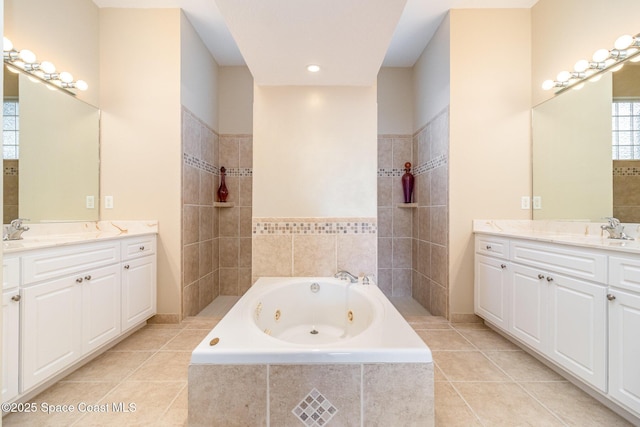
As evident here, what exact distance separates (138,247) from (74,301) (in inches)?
26.6

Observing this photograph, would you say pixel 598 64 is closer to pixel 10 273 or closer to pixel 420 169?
pixel 420 169

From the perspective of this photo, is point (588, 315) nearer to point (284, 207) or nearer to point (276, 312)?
point (276, 312)

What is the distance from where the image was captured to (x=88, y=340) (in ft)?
6.30

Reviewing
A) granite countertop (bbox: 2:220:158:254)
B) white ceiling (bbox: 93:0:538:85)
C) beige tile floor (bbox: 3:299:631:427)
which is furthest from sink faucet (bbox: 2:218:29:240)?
white ceiling (bbox: 93:0:538:85)

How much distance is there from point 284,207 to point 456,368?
5.74 feet

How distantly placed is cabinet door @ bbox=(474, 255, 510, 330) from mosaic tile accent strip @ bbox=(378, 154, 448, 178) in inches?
37.4

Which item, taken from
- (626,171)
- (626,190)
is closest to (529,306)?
(626,190)

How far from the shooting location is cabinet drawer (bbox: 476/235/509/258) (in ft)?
7.68

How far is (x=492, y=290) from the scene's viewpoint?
2.46 meters

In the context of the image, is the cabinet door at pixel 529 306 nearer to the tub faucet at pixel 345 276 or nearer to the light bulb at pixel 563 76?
the tub faucet at pixel 345 276

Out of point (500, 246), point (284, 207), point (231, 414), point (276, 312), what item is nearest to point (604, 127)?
point (500, 246)

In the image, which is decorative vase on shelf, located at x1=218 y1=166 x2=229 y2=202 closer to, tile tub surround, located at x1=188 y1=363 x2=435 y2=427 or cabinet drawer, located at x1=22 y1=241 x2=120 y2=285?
cabinet drawer, located at x1=22 y1=241 x2=120 y2=285

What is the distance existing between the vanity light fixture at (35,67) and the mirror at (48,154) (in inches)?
2.0

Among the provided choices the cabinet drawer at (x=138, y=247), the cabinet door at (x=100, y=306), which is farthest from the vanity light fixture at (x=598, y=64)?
the cabinet door at (x=100, y=306)
